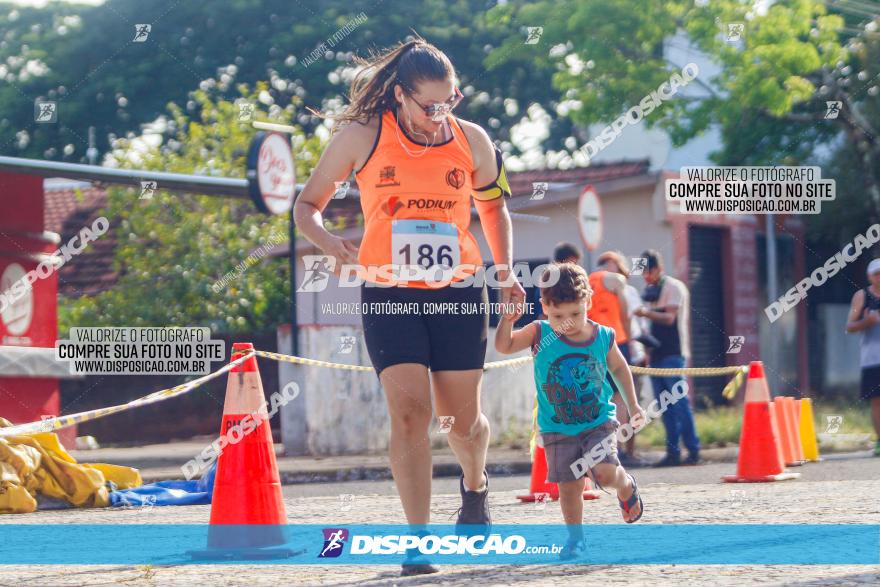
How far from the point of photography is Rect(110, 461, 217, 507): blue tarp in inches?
373

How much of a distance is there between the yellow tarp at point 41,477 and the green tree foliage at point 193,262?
8.27 m

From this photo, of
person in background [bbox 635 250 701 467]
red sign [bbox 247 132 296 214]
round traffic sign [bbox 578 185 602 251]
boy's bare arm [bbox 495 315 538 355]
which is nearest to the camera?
boy's bare arm [bbox 495 315 538 355]

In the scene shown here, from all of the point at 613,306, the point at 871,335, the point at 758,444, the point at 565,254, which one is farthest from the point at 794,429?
the point at 565,254

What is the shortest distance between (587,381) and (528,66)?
27.9 metres

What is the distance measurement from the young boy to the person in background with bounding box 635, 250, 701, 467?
6402 millimetres

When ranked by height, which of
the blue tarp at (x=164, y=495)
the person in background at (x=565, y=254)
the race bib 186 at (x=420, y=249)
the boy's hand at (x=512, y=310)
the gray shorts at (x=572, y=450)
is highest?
the person in background at (x=565, y=254)

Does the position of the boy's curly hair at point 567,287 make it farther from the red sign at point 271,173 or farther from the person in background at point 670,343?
the red sign at point 271,173

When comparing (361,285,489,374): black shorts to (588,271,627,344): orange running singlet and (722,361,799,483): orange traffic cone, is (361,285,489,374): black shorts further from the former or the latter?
(588,271,627,344): orange running singlet

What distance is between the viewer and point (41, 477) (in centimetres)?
954

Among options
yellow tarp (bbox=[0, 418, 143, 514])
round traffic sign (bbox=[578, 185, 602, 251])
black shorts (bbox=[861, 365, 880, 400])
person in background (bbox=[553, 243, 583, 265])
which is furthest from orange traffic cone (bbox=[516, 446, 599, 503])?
round traffic sign (bbox=[578, 185, 602, 251])

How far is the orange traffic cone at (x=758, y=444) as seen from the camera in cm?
1007

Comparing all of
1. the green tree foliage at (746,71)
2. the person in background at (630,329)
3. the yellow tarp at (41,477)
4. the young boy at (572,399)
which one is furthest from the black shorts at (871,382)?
the green tree foliage at (746,71)

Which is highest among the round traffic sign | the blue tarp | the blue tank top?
the round traffic sign

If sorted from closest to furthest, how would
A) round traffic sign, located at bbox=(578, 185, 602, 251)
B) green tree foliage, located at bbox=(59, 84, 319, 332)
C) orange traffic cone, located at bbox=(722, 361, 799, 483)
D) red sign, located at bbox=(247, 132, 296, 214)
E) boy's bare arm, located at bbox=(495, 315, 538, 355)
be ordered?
boy's bare arm, located at bbox=(495, 315, 538, 355) → orange traffic cone, located at bbox=(722, 361, 799, 483) → red sign, located at bbox=(247, 132, 296, 214) → round traffic sign, located at bbox=(578, 185, 602, 251) → green tree foliage, located at bbox=(59, 84, 319, 332)
